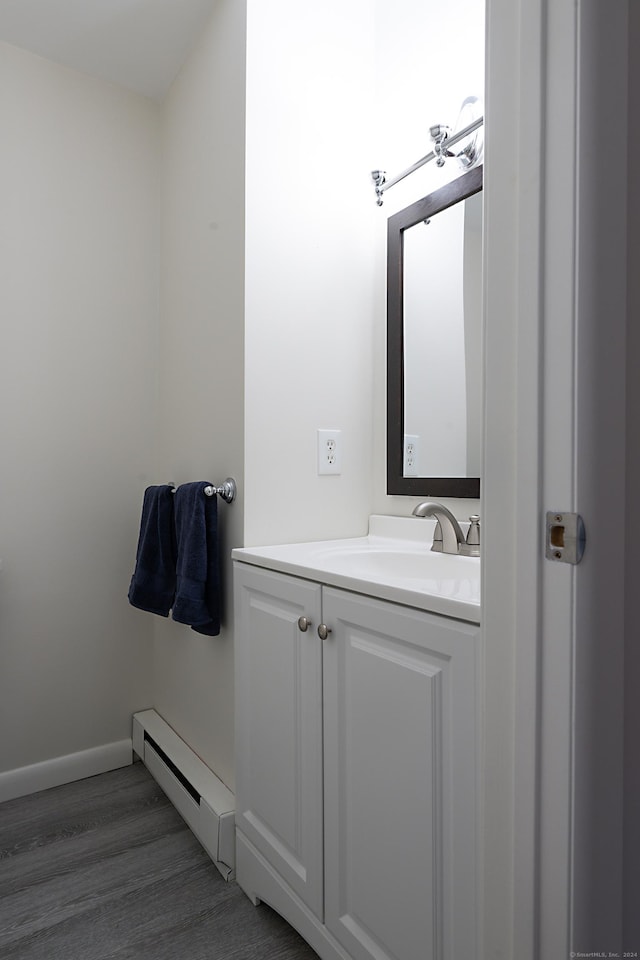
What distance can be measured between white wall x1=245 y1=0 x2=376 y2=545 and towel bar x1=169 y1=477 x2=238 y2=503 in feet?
0.20

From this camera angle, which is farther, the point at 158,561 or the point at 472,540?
the point at 158,561

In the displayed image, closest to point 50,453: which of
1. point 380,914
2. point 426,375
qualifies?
point 426,375

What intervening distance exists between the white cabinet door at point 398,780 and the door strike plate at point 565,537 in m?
0.21

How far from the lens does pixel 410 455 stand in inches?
65.1

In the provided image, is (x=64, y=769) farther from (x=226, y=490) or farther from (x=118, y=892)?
(x=226, y=490)

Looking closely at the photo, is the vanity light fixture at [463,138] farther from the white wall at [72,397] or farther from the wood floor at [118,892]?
the wood floor at [118,892]

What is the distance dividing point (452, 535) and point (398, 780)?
614 mm

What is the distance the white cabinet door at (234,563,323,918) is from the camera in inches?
46.4

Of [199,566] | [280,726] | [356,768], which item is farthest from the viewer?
[199,566]

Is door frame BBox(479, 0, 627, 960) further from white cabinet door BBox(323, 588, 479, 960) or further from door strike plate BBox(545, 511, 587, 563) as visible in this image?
white cabinet door BBox(323, 588, 479, 960)

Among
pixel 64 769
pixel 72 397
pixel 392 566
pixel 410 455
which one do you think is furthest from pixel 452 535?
pixel 64 769

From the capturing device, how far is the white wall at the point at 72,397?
74.4 inches

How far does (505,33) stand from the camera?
723mm

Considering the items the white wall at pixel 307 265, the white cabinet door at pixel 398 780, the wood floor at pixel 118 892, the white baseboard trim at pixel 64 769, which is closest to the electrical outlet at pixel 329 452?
the white wall at pixel 307 265
